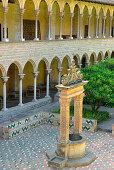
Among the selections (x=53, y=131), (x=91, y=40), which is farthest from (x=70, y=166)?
(x=91, y=40)

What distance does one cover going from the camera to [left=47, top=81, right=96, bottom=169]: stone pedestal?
40.8ft

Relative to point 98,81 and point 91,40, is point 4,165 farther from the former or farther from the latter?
point 91,40

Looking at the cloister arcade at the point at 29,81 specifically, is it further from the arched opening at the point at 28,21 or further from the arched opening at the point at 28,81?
the arched opening at the point at 28,21

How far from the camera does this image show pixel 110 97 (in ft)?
60.5

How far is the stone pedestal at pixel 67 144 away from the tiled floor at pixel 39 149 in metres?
0.33

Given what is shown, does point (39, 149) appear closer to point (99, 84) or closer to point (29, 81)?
point (99, 84)

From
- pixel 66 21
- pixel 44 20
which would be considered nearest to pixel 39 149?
pixel 44 20

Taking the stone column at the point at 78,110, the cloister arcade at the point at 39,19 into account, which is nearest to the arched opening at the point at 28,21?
the cloister arcade at the point at 39,19

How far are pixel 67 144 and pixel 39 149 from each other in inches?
87.0

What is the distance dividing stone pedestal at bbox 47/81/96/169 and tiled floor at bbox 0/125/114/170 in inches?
12.8

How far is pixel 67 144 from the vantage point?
42.0ft

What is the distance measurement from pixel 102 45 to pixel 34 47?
32.7 ft

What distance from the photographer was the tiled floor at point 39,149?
1289 cm

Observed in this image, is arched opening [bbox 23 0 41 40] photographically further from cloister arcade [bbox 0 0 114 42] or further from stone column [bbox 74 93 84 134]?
stone column [bbox 74 93 84 134]
